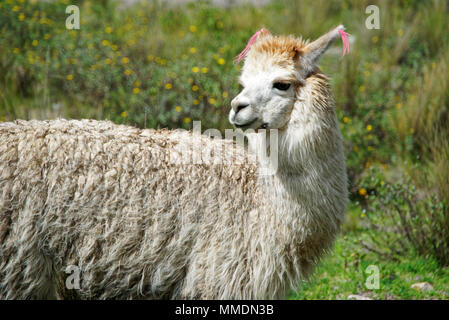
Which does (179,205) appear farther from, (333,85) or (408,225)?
(333,85)

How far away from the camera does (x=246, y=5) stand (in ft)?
26.2

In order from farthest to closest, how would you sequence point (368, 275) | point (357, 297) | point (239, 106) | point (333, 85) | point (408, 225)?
point (333, 85)
point (408, 225)
point (368, 275)
point (357, 297)
point (239, 106)

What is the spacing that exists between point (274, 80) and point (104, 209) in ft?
3.64

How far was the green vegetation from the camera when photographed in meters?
3.93

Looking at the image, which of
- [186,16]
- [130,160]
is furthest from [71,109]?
[186,16]

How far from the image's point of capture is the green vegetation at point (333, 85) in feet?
12.9

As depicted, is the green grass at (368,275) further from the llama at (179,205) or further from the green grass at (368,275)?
the llama at (179,205)

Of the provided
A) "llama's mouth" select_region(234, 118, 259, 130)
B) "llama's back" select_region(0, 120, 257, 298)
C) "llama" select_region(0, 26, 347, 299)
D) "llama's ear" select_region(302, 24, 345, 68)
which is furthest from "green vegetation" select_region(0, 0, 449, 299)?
"llama's ear" select_region(302, 24, 345, 68)

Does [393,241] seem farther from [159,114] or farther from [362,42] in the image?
[362,42]

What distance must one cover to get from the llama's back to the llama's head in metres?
0.44

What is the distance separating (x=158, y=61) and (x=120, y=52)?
60 cm

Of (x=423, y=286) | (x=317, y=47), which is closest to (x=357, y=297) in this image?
(x=423, y=286)

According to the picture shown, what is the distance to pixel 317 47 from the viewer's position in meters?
2.52

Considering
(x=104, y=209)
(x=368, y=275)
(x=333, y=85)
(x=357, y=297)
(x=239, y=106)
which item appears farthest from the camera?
(x=333, y=85)
